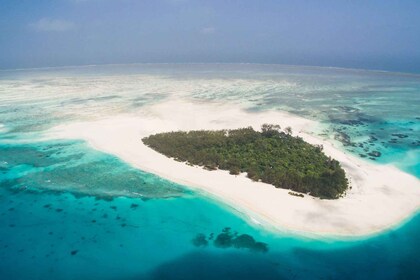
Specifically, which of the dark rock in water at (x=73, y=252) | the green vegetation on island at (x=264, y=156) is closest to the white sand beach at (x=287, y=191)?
the green vegetation on island at (x=264, y=156)

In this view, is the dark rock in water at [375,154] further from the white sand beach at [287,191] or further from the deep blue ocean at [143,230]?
the white sand beach at [287,191]

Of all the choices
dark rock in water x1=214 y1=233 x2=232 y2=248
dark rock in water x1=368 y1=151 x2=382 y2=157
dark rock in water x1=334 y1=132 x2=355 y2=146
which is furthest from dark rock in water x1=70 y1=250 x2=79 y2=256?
dark rock in water x1=334 y1=132 x2=355 y2=146

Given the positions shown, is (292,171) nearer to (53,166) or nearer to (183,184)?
(183,184)

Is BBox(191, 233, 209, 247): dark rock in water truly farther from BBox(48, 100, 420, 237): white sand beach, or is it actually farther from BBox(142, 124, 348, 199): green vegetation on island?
BBox(142, 124, 348, 199): green vegetation on island

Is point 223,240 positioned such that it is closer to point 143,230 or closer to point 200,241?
point 200,241

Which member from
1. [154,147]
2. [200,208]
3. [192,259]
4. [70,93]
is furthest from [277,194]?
[70,93]

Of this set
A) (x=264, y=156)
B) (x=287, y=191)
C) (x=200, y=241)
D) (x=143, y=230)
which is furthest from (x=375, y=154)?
(x=143, y=230)
